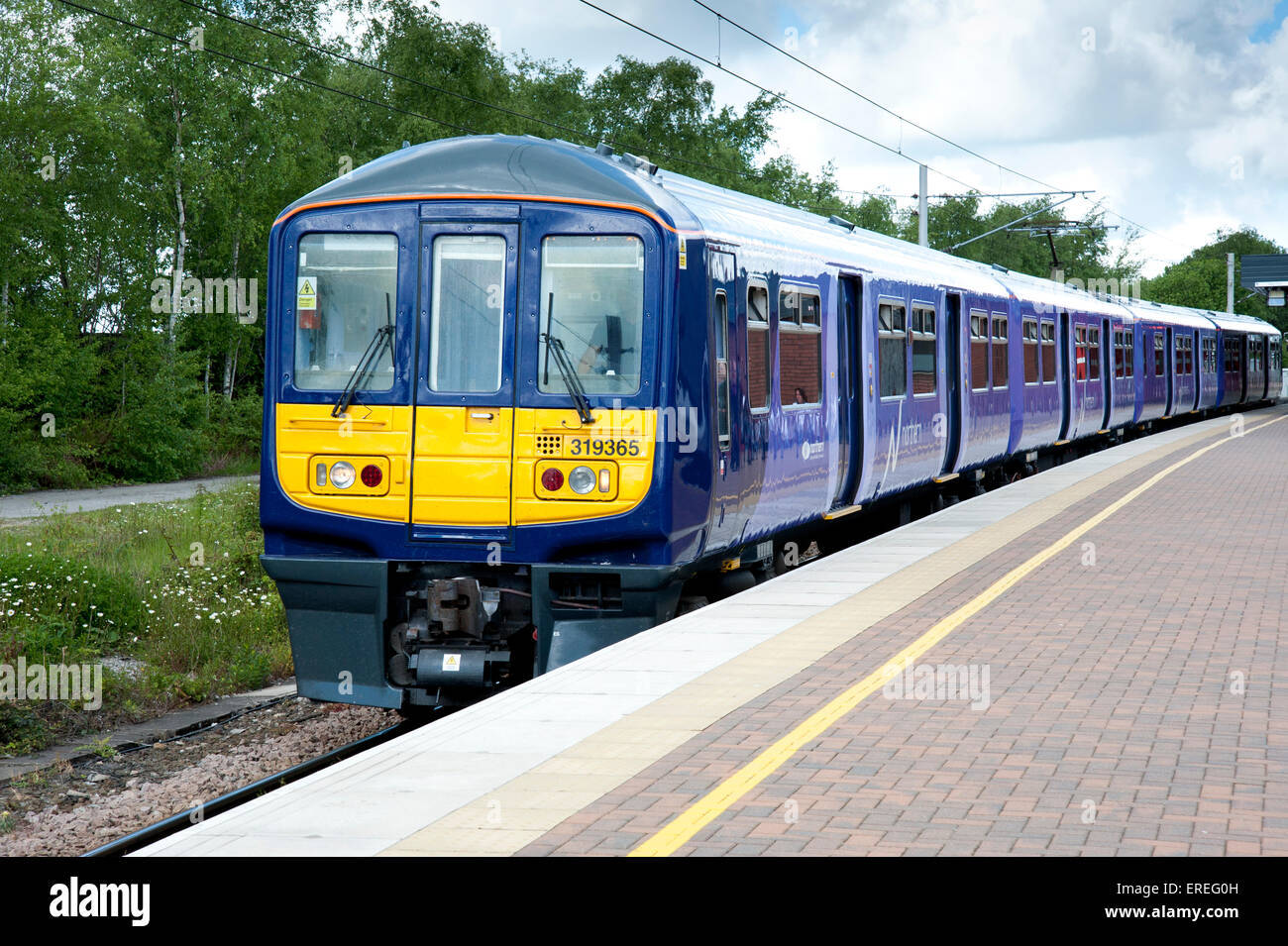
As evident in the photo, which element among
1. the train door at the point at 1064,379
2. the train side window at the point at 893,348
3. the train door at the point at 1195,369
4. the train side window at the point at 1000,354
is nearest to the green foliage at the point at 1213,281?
the train door at the point at 1195,369

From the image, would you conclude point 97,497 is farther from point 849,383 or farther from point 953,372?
point 849,383

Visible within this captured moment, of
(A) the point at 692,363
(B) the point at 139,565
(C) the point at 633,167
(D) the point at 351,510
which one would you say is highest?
(C) the point at 633,167

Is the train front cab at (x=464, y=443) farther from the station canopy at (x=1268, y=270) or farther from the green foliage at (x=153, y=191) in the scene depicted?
the station canopy at (x=1268, y=270)

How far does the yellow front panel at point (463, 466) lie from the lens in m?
9.02

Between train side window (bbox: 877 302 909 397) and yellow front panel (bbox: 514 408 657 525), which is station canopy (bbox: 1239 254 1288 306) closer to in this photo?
train side window (bbox: 877 302 909 397)

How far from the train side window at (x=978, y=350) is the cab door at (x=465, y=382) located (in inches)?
410

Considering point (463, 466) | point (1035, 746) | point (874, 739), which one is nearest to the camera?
point (1035, 746)

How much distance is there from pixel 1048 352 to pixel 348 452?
17129mm

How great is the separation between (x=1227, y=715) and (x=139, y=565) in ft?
44.2

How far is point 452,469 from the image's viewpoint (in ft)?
29.8

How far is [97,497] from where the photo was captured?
2953cm

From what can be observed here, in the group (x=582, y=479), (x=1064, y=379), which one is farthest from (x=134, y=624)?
(x=1064, y=379)
